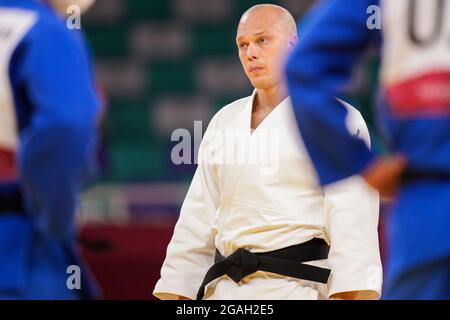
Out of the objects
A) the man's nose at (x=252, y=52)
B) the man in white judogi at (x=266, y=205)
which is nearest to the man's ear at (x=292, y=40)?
the man in white judogi at (x=266, y=205)

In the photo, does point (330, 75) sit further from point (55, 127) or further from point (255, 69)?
point (255, 69)

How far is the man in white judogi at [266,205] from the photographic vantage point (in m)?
3.17

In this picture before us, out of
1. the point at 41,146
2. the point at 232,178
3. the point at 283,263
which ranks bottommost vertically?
the point at 283,263

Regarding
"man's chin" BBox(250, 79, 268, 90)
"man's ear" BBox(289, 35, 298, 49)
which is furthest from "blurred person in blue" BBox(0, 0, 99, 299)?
"man's ear" BBox(289, 35, 298, 49)

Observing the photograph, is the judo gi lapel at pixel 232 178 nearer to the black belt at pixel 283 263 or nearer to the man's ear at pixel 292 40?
the black belt at pixel 283 263

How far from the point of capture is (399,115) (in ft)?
6.94

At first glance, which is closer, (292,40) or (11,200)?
(11,200)

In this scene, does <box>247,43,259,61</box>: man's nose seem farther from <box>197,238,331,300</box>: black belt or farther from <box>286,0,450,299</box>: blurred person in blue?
<box>286,0,450,299</box>: blurred person in blue

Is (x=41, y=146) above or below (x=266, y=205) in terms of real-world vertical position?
above

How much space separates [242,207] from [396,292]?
1188 millimetres

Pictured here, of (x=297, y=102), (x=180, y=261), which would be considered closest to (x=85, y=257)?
(x=180, y=261)

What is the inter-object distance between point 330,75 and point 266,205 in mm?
1061

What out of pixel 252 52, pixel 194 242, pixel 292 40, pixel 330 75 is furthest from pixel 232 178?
pixel 330 75
